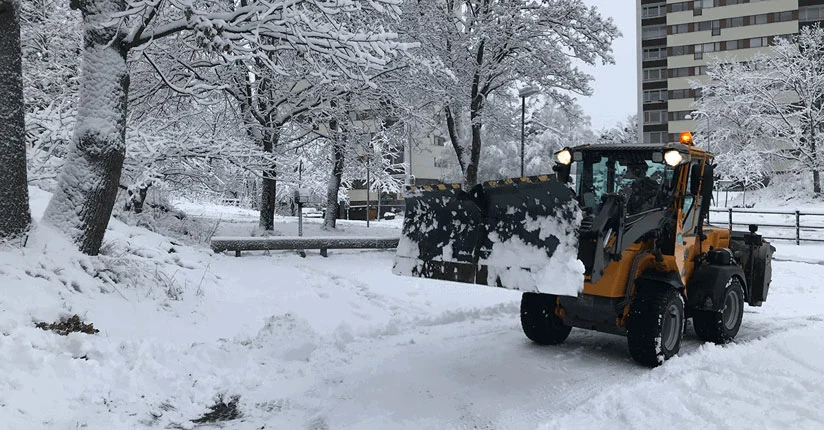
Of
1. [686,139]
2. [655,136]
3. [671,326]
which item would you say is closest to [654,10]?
[655,136]

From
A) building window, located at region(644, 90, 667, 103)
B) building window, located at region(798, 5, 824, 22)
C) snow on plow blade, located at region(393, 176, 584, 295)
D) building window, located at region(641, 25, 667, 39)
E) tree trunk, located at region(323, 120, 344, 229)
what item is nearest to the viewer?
snow on plow blade, located at region(393, 176, 584, 295)

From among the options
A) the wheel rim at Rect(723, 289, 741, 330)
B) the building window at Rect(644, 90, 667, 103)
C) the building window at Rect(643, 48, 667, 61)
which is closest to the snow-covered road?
the wheel rim at Rect(723, 289, 741, 330)

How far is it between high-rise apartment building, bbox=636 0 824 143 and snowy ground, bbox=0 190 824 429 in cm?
5928

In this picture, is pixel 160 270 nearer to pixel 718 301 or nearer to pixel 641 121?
pixel 718 301

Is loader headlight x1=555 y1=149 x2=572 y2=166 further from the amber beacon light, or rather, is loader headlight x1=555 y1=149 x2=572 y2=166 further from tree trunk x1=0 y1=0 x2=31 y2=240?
tree trunk x1=0 y1=0 x2=31 y2=240

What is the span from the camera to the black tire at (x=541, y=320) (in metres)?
7.41

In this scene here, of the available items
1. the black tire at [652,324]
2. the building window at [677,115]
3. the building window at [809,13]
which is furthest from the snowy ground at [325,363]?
the building window at [809,13]

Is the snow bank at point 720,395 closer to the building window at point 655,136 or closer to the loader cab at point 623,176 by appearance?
the loader cab at point 623,176

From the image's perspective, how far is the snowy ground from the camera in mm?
4855

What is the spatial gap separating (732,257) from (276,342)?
584cm

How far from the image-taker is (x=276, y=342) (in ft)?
22.9

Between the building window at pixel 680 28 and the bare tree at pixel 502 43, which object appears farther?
the building window at pixel 680 28

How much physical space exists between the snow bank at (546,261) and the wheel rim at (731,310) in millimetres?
3230

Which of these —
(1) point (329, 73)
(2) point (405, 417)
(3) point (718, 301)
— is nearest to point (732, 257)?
(3) point (718, 301)
